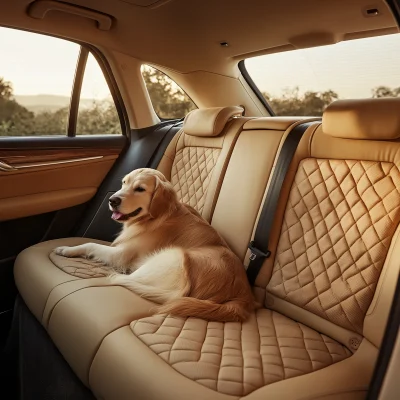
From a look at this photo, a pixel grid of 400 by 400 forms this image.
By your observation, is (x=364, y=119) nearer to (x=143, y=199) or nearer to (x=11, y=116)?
(x=143, y=199)

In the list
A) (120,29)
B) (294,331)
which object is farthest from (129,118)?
(294,331)

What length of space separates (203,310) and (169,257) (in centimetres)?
43

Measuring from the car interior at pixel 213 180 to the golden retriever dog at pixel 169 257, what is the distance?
75 millimetres

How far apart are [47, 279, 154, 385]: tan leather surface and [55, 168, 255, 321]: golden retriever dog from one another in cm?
12

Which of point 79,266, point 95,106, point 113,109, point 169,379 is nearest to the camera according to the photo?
point 169,379

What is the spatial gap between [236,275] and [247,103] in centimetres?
190

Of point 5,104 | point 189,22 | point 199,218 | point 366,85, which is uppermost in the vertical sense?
point 189,22

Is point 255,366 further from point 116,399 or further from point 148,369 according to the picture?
point 116,399

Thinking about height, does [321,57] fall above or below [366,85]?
above

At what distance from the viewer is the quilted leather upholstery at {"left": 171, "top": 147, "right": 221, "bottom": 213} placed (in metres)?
2.87

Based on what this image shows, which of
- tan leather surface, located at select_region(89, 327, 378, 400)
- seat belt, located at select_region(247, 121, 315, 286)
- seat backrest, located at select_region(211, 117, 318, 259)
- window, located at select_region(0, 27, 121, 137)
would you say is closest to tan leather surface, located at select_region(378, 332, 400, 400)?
tan leather surface, located at select_region(89, 327, 378, 400)

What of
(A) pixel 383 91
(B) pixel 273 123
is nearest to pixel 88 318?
(B) pixel 273 123

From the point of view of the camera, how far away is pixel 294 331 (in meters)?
1.85

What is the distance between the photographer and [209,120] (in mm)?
2889
